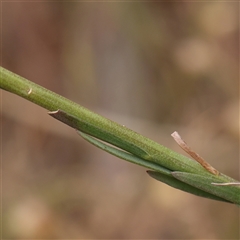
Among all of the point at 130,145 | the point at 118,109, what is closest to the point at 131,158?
the point at 130,145

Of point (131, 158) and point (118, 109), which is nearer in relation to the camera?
point (131, 158)

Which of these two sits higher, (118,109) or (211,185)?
(118,109)

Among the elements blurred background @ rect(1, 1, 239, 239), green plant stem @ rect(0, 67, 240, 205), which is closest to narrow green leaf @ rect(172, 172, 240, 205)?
green plant stem @ rect(0, 67, 240, 205)

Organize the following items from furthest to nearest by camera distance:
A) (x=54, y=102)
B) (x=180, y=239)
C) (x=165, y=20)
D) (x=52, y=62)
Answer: (x=52, y=62)
(x=165, y=20)
(x=180, y=239)
(x=54, y=102)

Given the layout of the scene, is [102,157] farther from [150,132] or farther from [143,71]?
[143,71]

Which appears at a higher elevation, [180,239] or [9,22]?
[9,22]

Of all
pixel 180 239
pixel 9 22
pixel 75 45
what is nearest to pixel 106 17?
pixel 75 45

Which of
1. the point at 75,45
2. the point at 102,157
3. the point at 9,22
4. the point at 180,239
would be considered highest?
the point at 9,22

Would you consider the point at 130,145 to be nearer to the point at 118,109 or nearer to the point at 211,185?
the point at 211,185

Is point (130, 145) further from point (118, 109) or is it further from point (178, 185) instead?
point (118, 109)
